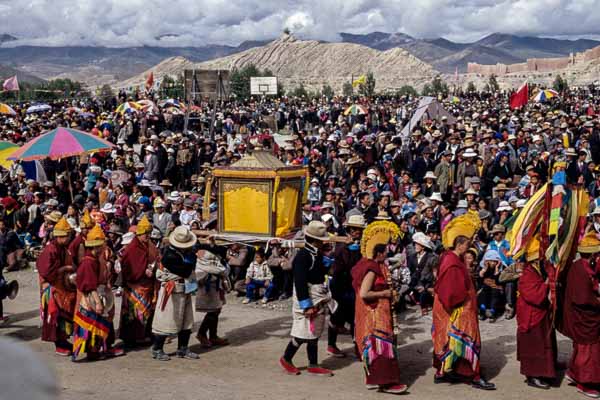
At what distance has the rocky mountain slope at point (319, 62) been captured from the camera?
136 m

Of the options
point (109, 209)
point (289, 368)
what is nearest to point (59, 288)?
point (289, 368)

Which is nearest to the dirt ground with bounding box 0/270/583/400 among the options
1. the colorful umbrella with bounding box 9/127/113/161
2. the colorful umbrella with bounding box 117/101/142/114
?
the colorful umbrella with bounding box 9/127/113/161

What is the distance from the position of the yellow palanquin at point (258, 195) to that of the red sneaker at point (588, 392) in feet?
10.3

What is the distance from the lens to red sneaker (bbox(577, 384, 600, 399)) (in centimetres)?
679

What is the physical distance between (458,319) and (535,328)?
2.45ft

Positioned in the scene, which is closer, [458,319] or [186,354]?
[458,319]

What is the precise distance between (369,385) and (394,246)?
12.9 ft

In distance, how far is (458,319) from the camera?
7020mm

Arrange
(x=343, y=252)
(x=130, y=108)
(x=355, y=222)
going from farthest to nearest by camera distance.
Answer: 1. (x=130, y=108)
2. (x=343, y=252)
3. (x=355, y=222)

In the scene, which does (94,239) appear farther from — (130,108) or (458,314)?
(130,108)

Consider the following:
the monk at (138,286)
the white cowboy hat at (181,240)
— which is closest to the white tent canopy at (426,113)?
the monk at (138,286)

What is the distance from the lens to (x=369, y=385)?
699 centimetres

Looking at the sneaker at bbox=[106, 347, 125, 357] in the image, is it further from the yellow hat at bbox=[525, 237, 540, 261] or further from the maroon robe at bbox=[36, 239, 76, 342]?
the yellow hat at bbox=[525, 237, 540, 261]

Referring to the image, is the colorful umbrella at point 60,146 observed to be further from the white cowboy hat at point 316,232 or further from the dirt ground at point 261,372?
the white cowboy hat at point 316,232
